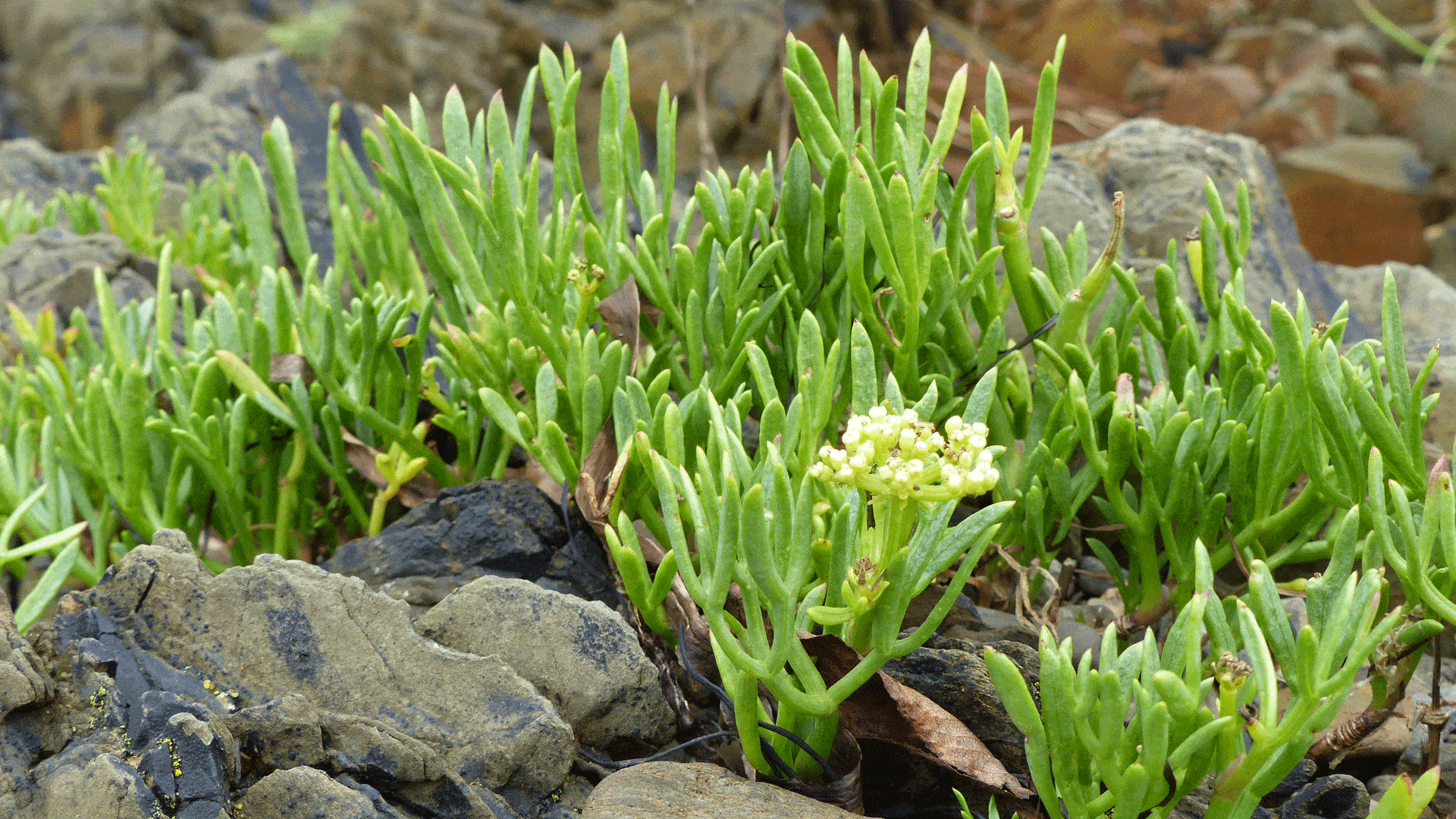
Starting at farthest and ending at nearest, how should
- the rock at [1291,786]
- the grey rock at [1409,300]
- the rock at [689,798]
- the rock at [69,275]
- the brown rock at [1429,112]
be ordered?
the brown rock at [1429,112]
the rock at [69,275]
the grey rock at [1409,300]
the rock at [1291,786]
the rock at [689,798]

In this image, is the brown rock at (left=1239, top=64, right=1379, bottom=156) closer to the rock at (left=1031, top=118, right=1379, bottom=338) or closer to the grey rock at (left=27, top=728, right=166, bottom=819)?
the rock at (left=1031, top=118, right=1379, bottom=338)

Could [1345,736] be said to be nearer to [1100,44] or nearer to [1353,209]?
[1353,209]

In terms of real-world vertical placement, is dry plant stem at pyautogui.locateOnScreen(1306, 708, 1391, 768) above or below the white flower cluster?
below

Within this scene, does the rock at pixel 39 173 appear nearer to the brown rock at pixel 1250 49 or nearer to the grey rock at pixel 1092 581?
the grey rock at pixel 1092 581

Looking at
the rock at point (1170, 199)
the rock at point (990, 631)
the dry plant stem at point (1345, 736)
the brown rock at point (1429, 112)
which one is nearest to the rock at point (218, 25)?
the rock at point (1170, 199)

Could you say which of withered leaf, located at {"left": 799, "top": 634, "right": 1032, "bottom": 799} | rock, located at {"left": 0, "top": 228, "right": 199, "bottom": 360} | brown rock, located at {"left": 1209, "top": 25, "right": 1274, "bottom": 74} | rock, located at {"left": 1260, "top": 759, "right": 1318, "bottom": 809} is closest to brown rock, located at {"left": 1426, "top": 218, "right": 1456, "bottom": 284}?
brown rock, located at {"left": 1209, "top": 25, "right": 1274, "bottom": 74}

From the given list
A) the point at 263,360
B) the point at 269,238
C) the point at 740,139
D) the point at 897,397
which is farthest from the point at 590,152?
the point at 897,397

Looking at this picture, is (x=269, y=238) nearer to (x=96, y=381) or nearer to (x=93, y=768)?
(x=96, y=381)
